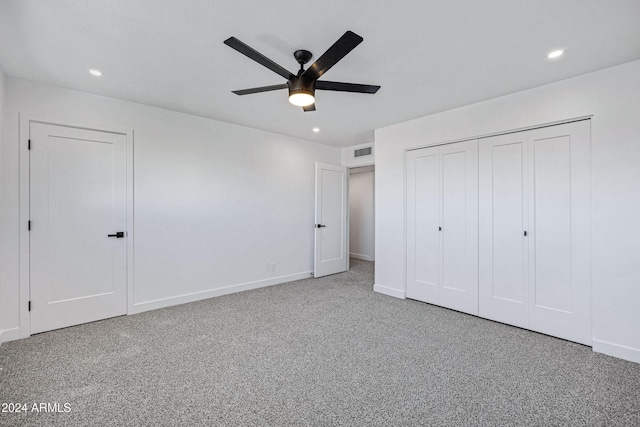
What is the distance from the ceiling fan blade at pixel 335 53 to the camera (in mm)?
1628

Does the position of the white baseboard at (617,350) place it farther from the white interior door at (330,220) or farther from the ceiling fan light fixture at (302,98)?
the white interior door at (330,220)

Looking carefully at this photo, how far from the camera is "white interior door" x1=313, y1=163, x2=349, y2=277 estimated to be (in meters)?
5.21

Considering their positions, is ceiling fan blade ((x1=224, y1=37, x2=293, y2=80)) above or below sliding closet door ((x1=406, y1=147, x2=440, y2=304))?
above

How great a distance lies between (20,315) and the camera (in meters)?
2.81

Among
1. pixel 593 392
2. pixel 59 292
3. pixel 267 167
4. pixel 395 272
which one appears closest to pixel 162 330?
pixel 59 292

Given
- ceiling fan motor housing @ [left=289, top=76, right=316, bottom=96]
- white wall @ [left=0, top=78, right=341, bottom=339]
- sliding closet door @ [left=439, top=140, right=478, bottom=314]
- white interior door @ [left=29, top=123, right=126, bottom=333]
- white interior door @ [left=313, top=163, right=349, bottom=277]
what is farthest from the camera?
white interior door @ [left=313, top=163, right=349, bottom=277]

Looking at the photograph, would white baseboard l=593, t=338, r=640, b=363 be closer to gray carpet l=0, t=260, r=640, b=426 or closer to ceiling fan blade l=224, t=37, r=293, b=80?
gray carpet l=0, t=260, r=640, b=426

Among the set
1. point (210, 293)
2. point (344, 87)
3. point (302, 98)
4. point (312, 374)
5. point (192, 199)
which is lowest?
point (312, 374)

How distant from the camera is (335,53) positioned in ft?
5.89

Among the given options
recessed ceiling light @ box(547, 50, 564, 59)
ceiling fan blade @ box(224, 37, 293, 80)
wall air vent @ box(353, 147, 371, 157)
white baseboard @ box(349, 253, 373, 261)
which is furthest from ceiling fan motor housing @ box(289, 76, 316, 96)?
white baseboard @ box(349, 253, 373, 261)

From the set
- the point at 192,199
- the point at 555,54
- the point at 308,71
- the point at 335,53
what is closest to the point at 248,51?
the point at 308,71

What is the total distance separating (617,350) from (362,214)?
537 cm

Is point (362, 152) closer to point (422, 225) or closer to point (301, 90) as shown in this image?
point (422, 225)

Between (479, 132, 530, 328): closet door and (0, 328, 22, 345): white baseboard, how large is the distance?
496 centimetres
